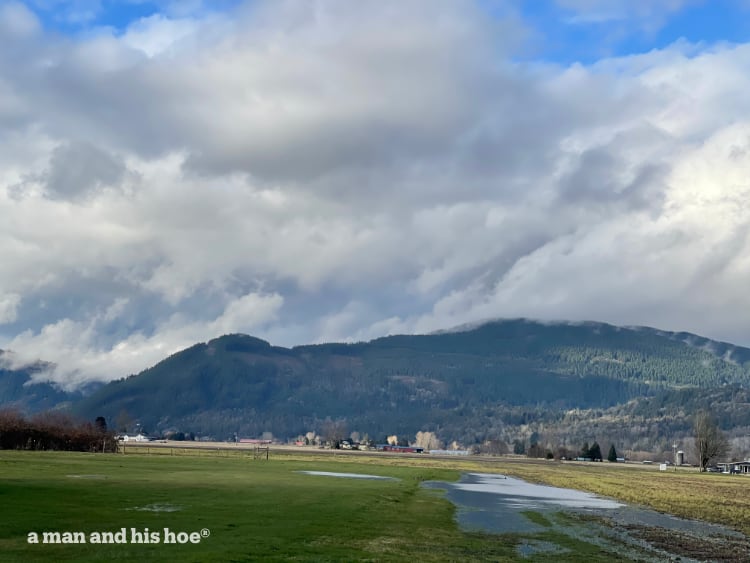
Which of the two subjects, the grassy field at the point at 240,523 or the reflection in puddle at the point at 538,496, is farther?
the reflection in puddle at the point at 538,496

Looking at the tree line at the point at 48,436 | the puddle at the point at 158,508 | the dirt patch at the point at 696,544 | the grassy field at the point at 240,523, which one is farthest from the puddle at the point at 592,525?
the tree line at the point at 48,436

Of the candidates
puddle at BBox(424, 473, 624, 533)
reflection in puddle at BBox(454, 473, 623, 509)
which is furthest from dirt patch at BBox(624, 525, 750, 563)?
reflection in puddle at BBox(454, 473, 623, 509)

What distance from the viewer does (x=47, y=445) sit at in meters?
151

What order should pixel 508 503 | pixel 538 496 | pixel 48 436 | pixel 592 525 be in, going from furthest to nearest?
1. pixel 48 436
2. pixel 538 496
3. pixel 508 503
4. pixel 592 525

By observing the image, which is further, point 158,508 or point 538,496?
point 538,496

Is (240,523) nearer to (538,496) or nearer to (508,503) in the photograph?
(508,503)

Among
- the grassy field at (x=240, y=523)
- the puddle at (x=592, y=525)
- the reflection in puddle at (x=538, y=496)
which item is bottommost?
the reflection in puddle at (x=538, y=496)

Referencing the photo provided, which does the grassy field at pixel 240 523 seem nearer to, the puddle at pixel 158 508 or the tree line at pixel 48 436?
the puddle at pixel 158 508

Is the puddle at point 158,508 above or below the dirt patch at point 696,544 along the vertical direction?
above

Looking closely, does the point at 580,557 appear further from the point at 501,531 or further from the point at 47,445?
the point at 47,445

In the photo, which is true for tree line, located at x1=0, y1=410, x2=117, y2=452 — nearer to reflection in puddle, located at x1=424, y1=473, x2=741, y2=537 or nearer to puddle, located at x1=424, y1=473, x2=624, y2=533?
puddle, located at x1=424, y1=473, x2=624, y2=533

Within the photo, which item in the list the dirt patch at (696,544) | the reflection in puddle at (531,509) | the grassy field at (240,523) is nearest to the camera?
the grassy field at (240,523)

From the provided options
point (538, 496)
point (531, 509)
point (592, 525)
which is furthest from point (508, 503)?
point (592, 525)

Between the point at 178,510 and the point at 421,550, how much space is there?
1595cm
